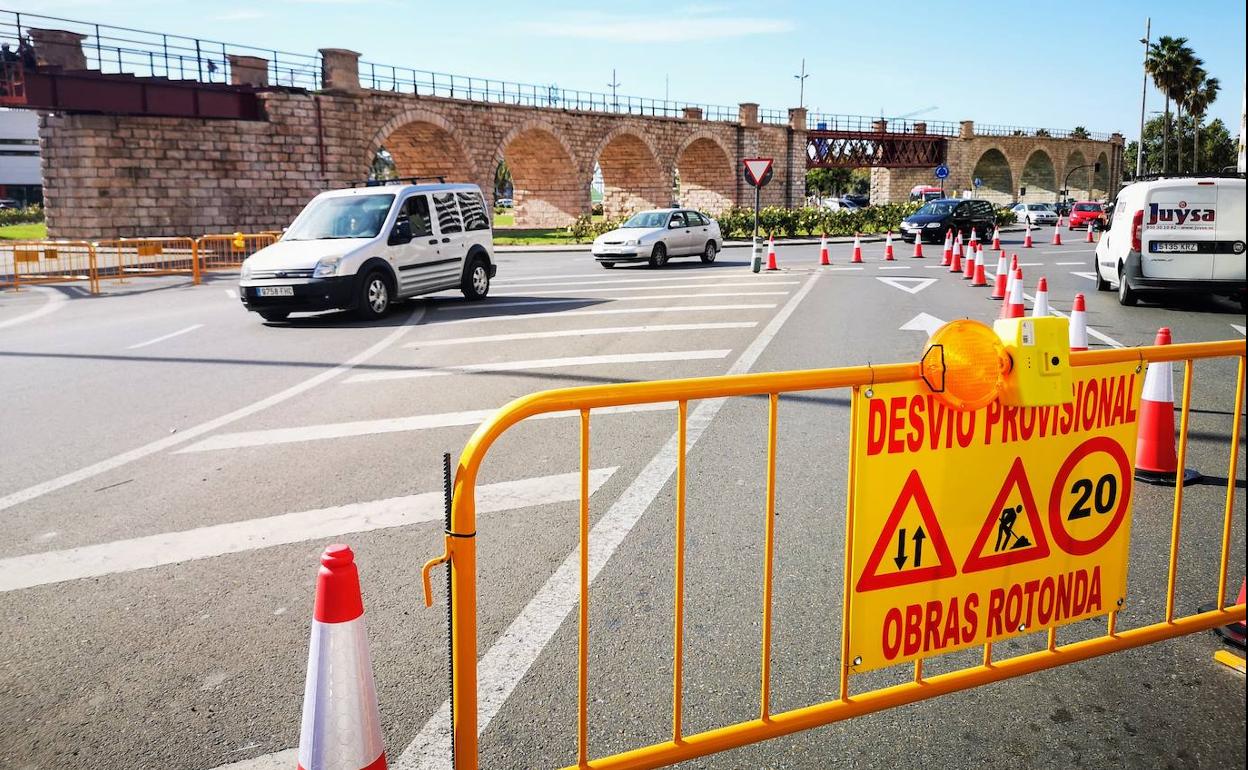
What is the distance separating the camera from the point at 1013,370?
2963 millimetres

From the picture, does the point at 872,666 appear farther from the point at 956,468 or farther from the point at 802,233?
the point at 802,233

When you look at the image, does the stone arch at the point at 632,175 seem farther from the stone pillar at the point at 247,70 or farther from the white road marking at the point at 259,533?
the white road marking at the point at 259,533

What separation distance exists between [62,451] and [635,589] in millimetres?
4540

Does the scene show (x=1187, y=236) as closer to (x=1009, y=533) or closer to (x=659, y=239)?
(x=659, y=239)

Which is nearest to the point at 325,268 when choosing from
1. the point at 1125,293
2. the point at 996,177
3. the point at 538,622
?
the point at 538,622

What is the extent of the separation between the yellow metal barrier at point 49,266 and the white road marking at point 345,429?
13966mm

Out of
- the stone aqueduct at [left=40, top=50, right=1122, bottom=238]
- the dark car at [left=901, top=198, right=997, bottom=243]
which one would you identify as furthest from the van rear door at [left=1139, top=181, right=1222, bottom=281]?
the stone aqueduct at [left=40, top=50, right=1122, bottom=238]

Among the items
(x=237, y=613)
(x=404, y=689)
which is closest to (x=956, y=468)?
(x=404, y=689)

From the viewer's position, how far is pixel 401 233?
47.4 ft

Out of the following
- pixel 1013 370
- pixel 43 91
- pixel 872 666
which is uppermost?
pixel 43 91

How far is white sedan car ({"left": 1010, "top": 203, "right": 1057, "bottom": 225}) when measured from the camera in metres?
54.8

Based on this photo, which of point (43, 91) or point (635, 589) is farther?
point (43, 91)

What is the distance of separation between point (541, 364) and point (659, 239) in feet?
44.9

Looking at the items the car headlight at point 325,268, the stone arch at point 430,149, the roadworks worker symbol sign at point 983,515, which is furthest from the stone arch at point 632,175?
the roadworks worker symbol sign at point 983,515
